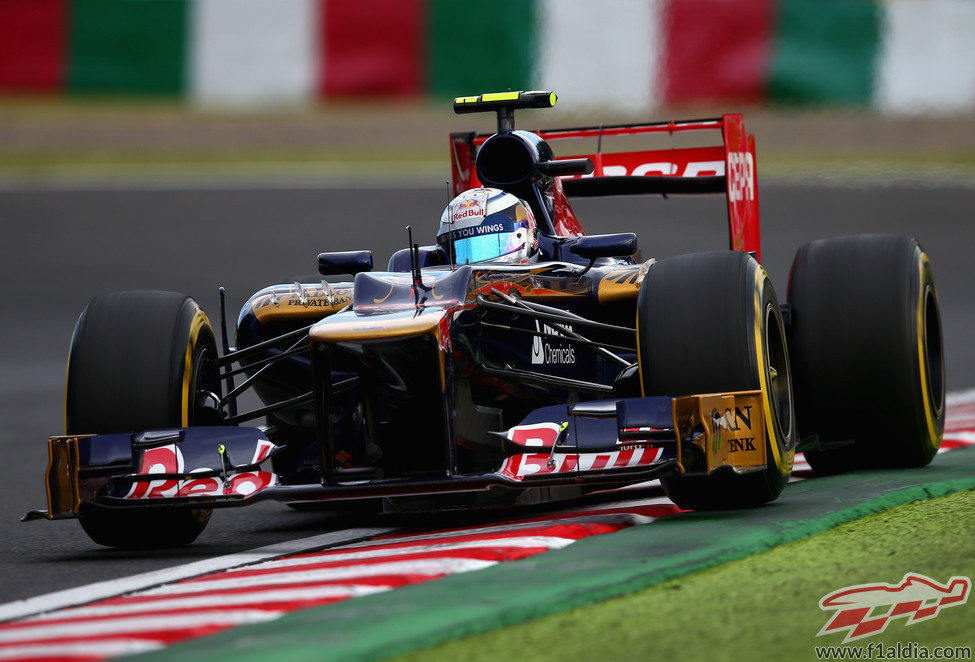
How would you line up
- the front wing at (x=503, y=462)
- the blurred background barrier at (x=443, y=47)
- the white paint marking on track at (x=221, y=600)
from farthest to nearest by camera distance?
the blurred background barrier at (x=443, y=47), the front wing at (x=503, y=462), the white paint marking on track at (x=221, y=600)

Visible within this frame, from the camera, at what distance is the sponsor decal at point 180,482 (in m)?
5.71

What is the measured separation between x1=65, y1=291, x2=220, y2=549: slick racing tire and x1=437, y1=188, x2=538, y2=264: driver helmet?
134 centimetres

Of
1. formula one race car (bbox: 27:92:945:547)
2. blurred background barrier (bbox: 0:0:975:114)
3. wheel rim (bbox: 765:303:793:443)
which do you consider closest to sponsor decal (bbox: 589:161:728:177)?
formula one race car (bbox: 27:92:945:547)

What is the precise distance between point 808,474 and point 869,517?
1.84 m

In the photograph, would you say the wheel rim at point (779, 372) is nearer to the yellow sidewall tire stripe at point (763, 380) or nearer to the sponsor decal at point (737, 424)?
the yellow sidewall tire stripe at point (763, 380)

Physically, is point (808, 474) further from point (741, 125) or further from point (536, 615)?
point (536, 615)

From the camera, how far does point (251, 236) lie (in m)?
17.8

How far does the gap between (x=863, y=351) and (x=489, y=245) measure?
170cm

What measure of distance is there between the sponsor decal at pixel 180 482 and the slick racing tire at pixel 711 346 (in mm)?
1474

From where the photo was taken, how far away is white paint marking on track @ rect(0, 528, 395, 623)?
15.6 feet

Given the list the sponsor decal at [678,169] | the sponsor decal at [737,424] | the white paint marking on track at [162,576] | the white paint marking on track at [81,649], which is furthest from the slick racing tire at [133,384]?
the sponsor decal at [678,169]

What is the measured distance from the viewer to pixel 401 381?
579 cm

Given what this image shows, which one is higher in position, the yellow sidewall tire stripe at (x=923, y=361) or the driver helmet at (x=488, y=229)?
the driver helmet at (x=488, y=229)

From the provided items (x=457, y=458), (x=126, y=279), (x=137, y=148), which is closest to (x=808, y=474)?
(x=457, y=458)
